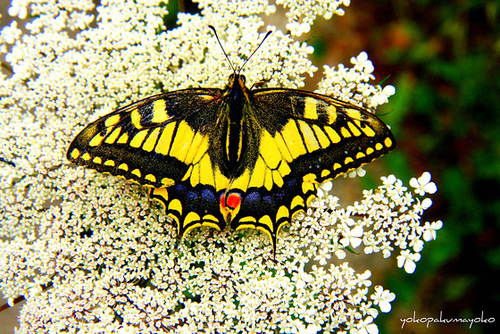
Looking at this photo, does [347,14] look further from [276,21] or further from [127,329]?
[127,329]

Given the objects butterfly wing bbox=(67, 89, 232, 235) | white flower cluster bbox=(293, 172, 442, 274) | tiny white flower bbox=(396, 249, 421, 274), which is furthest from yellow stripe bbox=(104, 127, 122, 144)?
tiny white flower bbox=(396, 249, 421, 274)

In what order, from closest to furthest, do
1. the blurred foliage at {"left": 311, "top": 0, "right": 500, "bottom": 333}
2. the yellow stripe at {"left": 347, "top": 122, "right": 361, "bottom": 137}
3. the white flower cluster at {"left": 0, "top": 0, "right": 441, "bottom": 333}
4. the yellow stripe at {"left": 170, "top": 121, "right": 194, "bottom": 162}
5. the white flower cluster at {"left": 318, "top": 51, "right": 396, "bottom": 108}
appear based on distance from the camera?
the yellow stripe at {"left": 347, "top": 122, "right": 361, "bottom": 137} < the yellow stripe at {"left": 170, "top": 121, "right": 194, "bottom": 162} < the white flower cluster at {"left": 0, "top": 0, "right": 441, "bottom": 333} < the white flower cluster at {"left": 318, "top": 51, "right": 396, "bottom": 108} < the blurred foliage at {"left": 311, "top": 0, "right": 500, "bottom": 333}

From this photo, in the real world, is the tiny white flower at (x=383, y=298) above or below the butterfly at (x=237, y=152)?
below

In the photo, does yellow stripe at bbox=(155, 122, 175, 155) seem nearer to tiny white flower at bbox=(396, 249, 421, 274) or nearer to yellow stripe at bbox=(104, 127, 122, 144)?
yellow stripe at bbox=(104, 127, 122, 144)

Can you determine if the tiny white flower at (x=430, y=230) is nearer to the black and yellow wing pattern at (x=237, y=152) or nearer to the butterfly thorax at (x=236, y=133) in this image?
the black and yellow wing pattern at (x=237, y=152)

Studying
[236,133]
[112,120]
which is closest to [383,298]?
[236,133]

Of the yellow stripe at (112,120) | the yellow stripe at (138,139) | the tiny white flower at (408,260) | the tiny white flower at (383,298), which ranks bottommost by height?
the tiny white flower at (383,298)

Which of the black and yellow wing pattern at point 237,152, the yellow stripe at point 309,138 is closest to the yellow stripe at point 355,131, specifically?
the black and yellow wing pattern at point 237,152

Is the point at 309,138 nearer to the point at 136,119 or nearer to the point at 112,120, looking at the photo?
the point at 136,119

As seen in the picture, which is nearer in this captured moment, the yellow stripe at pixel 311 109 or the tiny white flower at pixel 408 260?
the yellow stripe at pixel 311 109
